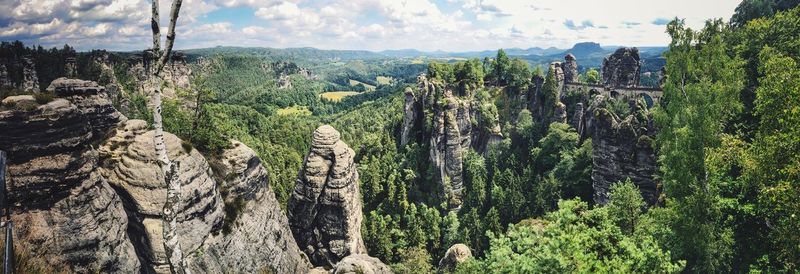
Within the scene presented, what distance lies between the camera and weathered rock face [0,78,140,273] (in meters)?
18.7

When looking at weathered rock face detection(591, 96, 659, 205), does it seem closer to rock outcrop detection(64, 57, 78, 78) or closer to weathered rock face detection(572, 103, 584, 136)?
weathered rock face detection(572, 103, 584, 136)

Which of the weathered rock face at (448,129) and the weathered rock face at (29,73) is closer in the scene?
the weathered rock face at (448,129)

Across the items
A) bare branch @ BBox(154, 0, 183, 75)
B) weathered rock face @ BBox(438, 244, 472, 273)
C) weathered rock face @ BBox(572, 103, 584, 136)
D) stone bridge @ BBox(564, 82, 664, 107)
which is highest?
bare branch @ BBox(154, 0, 183, 75)

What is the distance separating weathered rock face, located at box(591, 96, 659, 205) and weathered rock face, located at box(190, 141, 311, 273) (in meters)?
34.8

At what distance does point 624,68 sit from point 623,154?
3837 cm

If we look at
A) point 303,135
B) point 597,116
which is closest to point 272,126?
point 303,135

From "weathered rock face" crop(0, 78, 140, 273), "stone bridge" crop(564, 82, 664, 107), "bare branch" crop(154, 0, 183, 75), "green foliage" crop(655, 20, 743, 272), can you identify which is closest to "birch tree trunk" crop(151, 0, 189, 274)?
"bare branch" crop(154, 0, 183, 75)

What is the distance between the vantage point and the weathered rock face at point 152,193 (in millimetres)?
23250

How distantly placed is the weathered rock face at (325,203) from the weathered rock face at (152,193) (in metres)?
16.9

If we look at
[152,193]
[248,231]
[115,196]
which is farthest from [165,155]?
[248,231]

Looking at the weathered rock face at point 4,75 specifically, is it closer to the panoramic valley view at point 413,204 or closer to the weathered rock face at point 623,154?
the panoramic valley view at point 413,204

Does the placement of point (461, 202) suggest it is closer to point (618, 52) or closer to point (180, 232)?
point (618, 52)

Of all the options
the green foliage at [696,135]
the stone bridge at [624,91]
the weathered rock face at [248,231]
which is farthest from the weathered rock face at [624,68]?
the weathered rock face at [248,231]

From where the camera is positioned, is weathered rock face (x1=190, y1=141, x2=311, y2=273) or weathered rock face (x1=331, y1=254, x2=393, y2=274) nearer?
weathered rock face (x1=190, y1=141, x2=311, y2=273)
